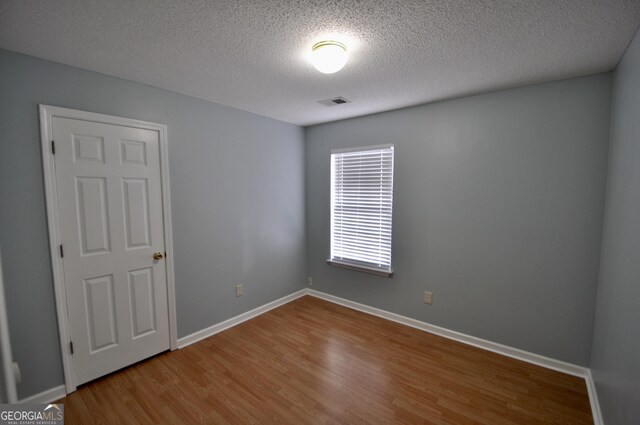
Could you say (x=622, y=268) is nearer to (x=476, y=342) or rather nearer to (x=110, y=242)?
(x=476, y=342)

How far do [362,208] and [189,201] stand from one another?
77.9 inches

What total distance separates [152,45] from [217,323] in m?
2.62

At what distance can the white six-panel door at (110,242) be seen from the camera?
2035 mm

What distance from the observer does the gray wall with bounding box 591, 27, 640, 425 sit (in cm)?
136

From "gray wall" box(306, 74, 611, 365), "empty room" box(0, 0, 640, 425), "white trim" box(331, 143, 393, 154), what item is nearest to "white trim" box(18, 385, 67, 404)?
"empty room" box(0, 0, 640, 425)

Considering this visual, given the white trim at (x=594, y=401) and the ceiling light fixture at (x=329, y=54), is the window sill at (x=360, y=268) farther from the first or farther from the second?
the ceiling light fixture at (x=329, y=54)

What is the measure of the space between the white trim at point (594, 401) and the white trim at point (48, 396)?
12.2ft

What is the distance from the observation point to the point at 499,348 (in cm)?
258

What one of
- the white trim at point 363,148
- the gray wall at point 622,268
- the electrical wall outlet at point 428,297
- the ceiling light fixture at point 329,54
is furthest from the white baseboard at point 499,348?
the ceiling light fixture at point 329,54

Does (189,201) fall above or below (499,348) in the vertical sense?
above

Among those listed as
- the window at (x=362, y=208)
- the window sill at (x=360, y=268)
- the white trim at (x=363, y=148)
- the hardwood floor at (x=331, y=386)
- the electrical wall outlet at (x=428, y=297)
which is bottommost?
the hardwood floor at (x=331, y=386)

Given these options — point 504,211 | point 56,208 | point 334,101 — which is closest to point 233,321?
point 56,208

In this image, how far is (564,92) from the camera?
2193mm

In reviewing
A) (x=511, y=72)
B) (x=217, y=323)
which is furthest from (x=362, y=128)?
(x=217, y=323)
